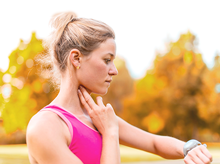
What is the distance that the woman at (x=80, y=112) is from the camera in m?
1.72

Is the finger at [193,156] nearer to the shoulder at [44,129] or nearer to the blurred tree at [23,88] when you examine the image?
the shoulder at [44,129]

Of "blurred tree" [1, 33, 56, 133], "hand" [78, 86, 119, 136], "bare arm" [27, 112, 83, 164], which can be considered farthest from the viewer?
"blurred tree" [1, 33, 56, 133]

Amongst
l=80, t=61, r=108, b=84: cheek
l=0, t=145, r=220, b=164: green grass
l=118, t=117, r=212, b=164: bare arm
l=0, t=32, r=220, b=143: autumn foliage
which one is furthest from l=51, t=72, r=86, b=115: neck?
l=0, t=32, r=220, b=143: autumn foliage

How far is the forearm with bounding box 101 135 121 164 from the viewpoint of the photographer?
1.80 m

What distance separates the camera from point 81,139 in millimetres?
1903


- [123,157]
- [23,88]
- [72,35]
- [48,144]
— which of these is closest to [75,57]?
[72,35]

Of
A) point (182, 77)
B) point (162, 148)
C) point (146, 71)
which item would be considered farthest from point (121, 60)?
point (162, 148)

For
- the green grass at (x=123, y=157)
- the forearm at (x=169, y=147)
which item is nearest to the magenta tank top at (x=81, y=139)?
the forearm at (x=169, y=147)

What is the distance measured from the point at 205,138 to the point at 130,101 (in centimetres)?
879

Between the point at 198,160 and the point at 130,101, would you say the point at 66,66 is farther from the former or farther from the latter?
the point at 130,101

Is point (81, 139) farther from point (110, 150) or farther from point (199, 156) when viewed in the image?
point (199, 156)

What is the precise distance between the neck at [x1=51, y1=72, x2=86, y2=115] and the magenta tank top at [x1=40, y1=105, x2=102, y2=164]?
9cm

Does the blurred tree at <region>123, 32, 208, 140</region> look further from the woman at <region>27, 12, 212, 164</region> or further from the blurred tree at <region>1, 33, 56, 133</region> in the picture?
the woman at <region>27, 12, 212, 164</region>

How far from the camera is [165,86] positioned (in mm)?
22484
